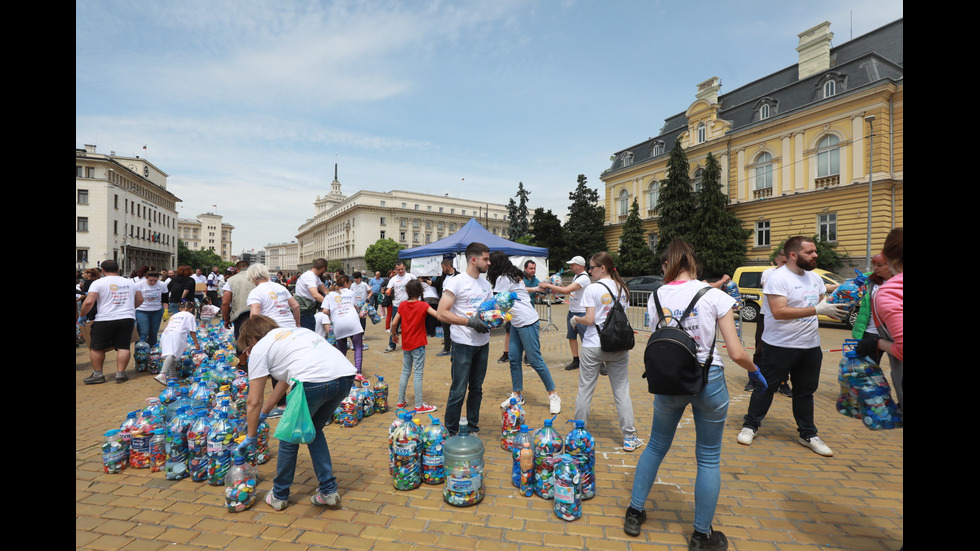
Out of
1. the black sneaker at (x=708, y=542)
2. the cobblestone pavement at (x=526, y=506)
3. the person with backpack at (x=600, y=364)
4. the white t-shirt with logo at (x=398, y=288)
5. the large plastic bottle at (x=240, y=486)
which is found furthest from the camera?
the white t-shirt with logo at (x=398, y=288)

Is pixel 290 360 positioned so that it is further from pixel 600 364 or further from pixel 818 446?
pixel 818 446

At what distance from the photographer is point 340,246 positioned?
106 m

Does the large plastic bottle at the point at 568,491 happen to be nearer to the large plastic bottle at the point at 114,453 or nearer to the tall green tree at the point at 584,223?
the large plastic bottle at the point at 114,453

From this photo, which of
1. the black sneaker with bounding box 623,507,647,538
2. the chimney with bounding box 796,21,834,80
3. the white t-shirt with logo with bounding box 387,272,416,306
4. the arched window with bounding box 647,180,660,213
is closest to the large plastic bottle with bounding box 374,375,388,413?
the black sneaker with bounding box 623,507,647,538

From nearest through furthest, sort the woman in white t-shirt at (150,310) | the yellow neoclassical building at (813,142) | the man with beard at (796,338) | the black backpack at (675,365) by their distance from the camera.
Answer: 1. the black backpack at (675,365)
2. the man with beard at (796,338)
3. the woman in white t-shirt at (150,310)
4. the yellow neoclassical building at (813,142)

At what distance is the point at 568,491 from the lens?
3.16 meters

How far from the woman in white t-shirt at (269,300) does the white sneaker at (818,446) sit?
5.94 m

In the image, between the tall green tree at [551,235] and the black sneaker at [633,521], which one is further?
the tall green tree at [551,235]

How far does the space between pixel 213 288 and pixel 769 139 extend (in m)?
31.9

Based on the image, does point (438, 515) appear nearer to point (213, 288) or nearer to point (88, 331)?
point (88, 331)

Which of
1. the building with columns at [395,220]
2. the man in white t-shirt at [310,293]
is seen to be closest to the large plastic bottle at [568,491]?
the man in white t-shirt at [310,293]

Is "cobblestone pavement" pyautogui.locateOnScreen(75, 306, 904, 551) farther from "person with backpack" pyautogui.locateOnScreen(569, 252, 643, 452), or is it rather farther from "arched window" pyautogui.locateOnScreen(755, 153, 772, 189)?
"arched window" pyautogui.locateOnScreen(755, 153, 772, 189)

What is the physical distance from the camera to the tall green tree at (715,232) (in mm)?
29344
